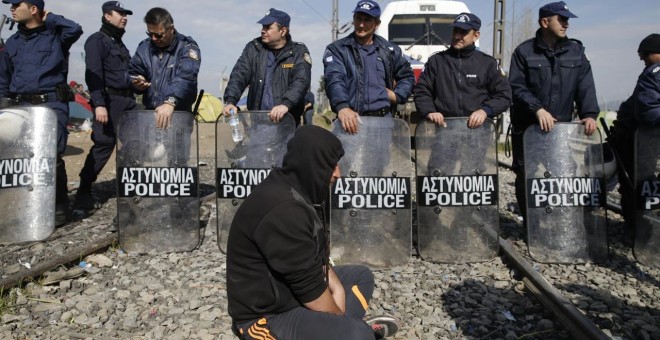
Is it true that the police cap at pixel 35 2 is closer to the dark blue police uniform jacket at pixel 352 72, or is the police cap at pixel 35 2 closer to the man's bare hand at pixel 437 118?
the dark blue police uniform jacket at pixel 352 72

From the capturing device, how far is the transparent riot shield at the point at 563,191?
5.05 meters

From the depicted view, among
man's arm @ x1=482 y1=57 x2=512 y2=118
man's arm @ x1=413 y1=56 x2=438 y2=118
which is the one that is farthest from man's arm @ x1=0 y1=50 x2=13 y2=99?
man's arm @ x1=482 y1=57 x2=512 y2=118

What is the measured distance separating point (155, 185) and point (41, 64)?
2.01 meters

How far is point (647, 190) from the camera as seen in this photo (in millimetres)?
5062

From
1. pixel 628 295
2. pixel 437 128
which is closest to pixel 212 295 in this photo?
pixel 437 128

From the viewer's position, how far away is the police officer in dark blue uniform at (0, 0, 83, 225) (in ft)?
19.5

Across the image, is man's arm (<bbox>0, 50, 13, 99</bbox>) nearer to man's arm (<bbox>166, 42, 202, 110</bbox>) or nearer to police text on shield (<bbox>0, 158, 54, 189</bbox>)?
police text on shield (<bbox>0, 158, 54, 189</bbox>)

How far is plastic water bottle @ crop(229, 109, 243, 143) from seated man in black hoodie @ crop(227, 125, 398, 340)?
2.48 metres

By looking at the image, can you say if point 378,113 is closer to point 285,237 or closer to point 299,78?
point 299,78

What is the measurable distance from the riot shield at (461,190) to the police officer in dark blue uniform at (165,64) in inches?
91.1

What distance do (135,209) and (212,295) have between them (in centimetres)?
150

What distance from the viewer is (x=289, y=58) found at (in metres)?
5.61


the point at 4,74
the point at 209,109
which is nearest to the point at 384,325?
the point at 4,74

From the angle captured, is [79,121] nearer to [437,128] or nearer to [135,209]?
[135,209]
